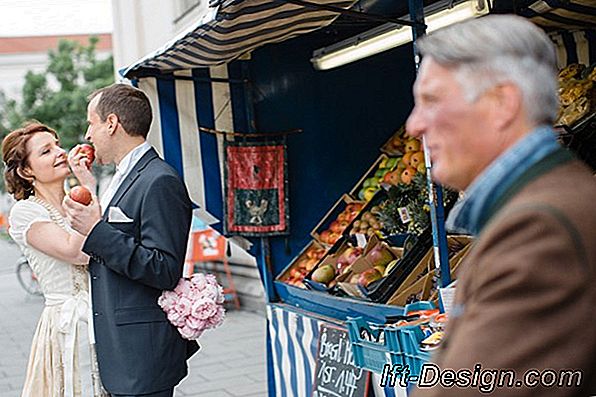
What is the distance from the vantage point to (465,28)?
1.45 meters

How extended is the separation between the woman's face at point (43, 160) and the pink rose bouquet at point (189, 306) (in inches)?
35.9

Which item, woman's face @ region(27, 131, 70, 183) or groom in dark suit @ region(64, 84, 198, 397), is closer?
groom in dark suit @ region(64, 84, 198, 397)

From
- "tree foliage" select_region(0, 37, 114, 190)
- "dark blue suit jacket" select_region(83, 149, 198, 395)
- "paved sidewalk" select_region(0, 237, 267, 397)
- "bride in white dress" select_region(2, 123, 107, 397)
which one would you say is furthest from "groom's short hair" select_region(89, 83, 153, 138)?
"tree foliage" select_region(0, 37, 114, 190)

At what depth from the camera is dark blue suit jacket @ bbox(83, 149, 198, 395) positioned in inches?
130

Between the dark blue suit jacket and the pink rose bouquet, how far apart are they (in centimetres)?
4

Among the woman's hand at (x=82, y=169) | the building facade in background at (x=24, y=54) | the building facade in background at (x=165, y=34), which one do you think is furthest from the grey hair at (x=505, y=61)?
the building facade in background at (x=24, y=54)

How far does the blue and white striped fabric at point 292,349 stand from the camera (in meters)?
4.58

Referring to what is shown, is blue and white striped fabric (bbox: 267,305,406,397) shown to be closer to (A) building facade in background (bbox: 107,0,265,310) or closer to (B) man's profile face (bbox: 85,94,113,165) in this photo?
(B) man's profile face (bbox: 85,94,113,165)

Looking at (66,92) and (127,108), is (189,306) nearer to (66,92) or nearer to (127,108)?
(127,108)

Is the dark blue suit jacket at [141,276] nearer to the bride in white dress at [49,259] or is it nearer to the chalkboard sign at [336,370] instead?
the bride in white dress at [49,259]

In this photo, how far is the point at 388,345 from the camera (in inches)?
130

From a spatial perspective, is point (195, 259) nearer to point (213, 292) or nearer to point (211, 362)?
point (211, 362)

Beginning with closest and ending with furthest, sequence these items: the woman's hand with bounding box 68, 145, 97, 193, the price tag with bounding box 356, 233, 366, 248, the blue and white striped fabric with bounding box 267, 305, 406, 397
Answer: the woman's hand with bounding box 68, 145, 97, 193, the blue and white striped fabric with bounding box 267, 305, 406, 397, the price tag with bounding box 356, 233, 366, 248

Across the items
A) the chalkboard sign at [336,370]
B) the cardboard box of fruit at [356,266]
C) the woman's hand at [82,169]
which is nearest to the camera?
the woman's hand at [82,169]
